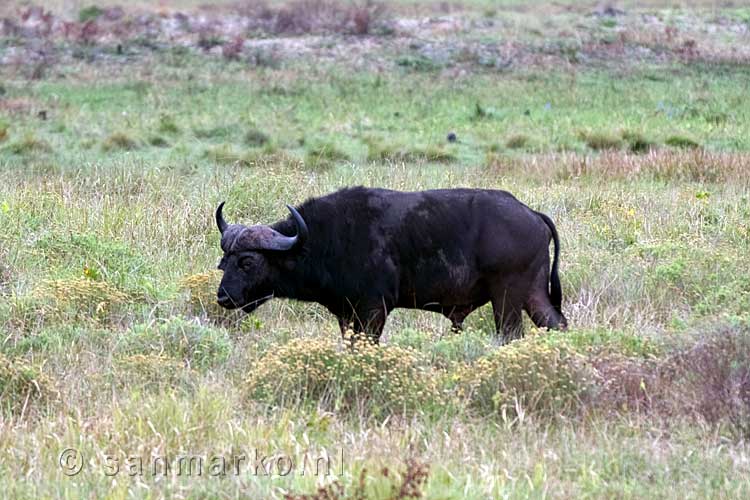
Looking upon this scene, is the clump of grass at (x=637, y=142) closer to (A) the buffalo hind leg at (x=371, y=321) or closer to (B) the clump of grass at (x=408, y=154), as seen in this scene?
(B) the clump of grass at (x=408, y=154)

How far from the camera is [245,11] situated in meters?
36.7

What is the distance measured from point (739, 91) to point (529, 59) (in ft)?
21.8

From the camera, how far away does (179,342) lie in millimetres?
8250

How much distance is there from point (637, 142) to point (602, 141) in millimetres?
555

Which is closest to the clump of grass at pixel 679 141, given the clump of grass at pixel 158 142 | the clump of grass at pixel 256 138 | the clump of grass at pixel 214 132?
the clump of grass at pixel 256 138

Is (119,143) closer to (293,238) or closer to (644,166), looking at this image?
(644,166)

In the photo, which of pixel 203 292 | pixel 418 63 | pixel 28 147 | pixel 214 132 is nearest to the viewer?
pixel 203 292

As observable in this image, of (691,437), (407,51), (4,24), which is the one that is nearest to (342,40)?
(407,51)

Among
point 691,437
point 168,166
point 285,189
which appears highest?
point 691,437

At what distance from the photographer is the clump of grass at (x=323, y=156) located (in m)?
16.8

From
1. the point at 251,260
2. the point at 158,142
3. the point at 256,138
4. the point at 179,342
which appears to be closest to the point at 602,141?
the point at 256,138

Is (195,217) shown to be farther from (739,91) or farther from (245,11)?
(245,11)

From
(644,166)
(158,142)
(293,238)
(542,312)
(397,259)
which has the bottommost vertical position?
(158,142)

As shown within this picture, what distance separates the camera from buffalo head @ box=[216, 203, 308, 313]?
846 centimetres
